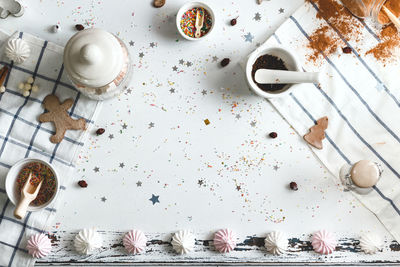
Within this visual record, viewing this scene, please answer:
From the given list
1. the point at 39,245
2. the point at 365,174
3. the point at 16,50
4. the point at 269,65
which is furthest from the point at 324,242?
the point at 16,50

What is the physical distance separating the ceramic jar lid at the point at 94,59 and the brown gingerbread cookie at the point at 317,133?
67 centimetres

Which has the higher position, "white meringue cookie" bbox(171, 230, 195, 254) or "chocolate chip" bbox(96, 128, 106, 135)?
"chocolate chip" bbox(96, 128, 106, 135)

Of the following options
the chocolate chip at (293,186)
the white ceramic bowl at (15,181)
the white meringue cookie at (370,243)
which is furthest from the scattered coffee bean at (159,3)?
the white meringue cookie at (370,243)

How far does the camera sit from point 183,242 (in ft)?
4.89

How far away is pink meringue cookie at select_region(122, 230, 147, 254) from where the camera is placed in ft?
4.91

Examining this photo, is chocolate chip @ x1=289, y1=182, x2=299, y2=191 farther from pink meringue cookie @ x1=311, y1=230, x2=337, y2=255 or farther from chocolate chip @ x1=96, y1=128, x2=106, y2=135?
chocolate chip @ x1=96, y1=128, x2=106, y2=135

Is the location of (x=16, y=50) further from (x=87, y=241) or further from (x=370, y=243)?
(x=370, y=243)

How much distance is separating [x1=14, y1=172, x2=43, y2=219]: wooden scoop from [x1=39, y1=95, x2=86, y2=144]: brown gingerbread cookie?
0.16m

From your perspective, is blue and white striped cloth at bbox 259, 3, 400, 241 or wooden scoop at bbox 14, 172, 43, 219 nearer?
wooden scoop at bbox 14, 172, 43, 219

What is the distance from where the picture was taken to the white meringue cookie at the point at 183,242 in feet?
4.91

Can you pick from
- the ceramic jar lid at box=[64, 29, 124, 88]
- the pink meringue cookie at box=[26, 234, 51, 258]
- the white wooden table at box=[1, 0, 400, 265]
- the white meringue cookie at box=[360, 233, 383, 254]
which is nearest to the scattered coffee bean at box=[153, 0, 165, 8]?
the white wooden table at box=[1, 0, 400, 265]

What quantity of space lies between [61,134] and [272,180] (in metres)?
0.73

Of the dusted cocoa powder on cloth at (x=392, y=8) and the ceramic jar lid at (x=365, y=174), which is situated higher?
the dusted cocoa powder on cloth at (x=392, y=8)

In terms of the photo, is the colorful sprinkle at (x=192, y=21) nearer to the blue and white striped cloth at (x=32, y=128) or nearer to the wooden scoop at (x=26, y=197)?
the blue and white striped cloth at (x=32, y=128)
